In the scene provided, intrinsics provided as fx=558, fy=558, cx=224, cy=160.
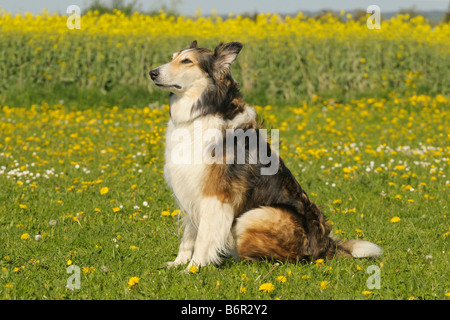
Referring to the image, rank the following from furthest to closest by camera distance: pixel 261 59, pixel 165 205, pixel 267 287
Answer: pixel 261 59, pixel 165 205, pixel 267 287

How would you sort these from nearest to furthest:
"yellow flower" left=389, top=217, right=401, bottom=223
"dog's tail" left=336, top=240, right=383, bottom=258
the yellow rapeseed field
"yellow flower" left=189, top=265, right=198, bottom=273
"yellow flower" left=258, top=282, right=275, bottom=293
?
"yellow flower" left=258, top=282, right=275, bottom=293
"yellow flower" left=189, top=265, right=198, bottom=273
"dog's tail" left=336, top=240, right=383, bottom=258
"yellow flower" left=389, top=217, right=401, bottom=223
the yellow rapeseed field

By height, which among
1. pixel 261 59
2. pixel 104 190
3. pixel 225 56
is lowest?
pixel 104 190

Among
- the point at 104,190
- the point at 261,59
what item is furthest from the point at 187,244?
the point at 261,59

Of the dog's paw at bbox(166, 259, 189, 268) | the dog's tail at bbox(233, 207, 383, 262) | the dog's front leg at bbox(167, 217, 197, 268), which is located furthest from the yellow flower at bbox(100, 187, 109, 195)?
the dog's tail at bbox(233, 207, 383, 262)

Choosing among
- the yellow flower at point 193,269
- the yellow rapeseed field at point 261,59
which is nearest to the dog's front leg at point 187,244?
the yellow flower at point 193,269

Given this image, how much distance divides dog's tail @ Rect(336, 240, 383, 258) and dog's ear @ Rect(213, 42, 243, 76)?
5.52 ft

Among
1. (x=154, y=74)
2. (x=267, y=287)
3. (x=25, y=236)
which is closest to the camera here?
(x=267, y=287)

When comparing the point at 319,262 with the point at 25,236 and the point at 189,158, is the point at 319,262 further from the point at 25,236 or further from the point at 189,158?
the point at 25,236

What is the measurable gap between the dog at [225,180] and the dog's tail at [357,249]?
0.19 meters

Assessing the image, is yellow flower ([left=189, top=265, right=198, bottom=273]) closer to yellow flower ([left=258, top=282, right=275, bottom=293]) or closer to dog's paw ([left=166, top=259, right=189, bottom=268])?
dog's paw ([left=166, top=259, right=189, bottom=268])

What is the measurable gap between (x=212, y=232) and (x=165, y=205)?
1.79 meters

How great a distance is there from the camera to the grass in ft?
12.8

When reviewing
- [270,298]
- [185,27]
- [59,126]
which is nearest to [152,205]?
[270,298]

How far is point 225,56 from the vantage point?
4.20 m
